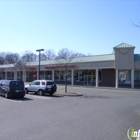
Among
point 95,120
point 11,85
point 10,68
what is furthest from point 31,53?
point 95,120

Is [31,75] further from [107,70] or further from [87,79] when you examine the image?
[107,70]

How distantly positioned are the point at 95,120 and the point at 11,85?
11241 millimetres

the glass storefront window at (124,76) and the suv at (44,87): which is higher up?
the glass storefront window at (124,76)

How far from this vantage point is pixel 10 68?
5653cm

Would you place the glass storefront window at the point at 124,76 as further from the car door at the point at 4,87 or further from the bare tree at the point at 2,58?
the bare tree at the point at 2,58

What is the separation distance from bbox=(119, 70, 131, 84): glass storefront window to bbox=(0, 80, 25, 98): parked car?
22.7 m

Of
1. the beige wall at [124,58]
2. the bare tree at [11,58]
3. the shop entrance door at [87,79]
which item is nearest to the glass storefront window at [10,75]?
the bare tree at [11,58]

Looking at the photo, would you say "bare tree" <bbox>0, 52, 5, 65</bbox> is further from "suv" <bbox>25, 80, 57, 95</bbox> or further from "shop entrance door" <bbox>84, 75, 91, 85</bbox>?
"suv" <bbox>25, 80, 57, 95</bbox>

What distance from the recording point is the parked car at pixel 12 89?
17.6 metres

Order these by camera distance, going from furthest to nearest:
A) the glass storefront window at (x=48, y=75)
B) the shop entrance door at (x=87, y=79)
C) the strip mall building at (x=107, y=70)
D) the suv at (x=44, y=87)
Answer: the glass storefront window at (x=48, y=75)
the shop entrance door at (x=87, y=79)
the strip mall building at (x=107, y=70)
the suv at (x=44, y=87)

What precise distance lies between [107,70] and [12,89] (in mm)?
24661

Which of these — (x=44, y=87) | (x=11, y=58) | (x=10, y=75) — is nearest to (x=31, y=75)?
(x=10, y=75)

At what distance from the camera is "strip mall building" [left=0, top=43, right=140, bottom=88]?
1341 inches

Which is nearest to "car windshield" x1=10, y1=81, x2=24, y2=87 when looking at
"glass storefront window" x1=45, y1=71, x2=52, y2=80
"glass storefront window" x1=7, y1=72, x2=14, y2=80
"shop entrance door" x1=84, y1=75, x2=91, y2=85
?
"shop entrance door" x1=84, y1=75, x2=91, y2=85
